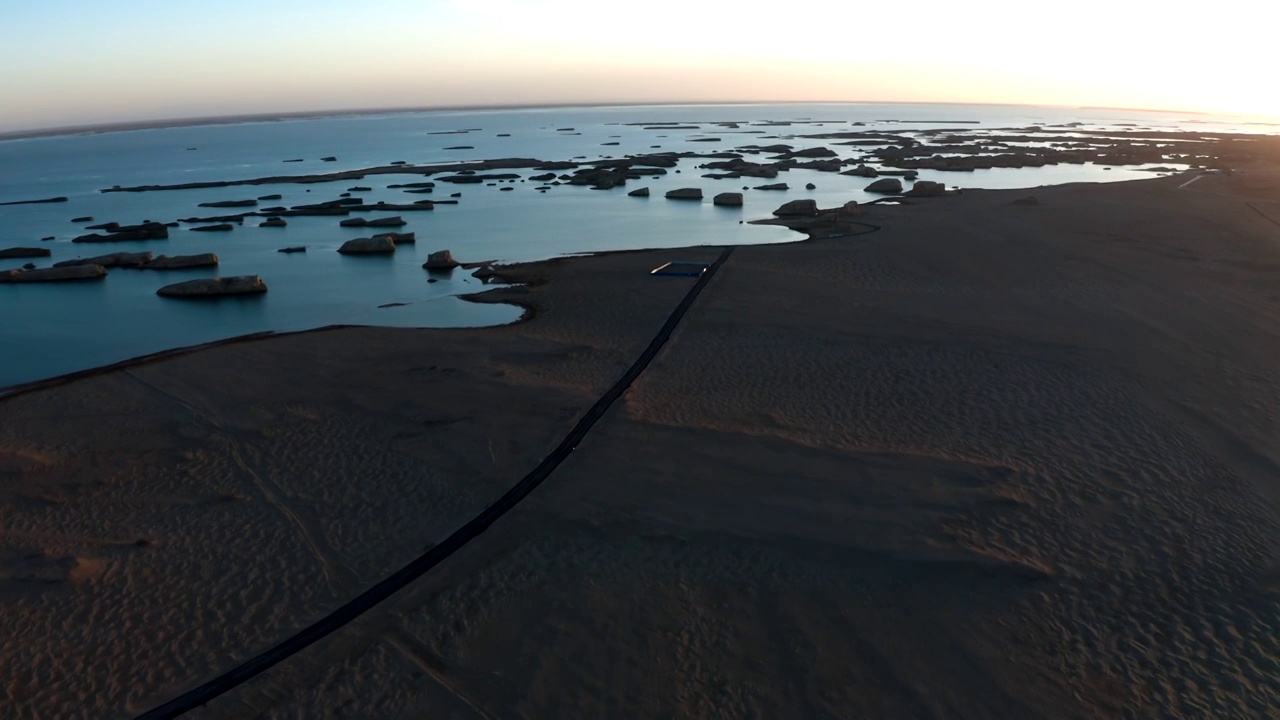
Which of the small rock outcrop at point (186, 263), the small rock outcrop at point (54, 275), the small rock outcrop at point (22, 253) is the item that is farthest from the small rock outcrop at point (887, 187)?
the small rock outcrop at point (22, 253)

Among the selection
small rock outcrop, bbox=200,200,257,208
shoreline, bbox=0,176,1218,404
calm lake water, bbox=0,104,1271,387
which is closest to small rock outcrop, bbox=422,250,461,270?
calm lake water, bbox=0,104,1271,387

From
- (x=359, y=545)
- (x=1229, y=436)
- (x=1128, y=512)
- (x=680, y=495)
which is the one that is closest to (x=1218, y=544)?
(x=1128, y=512)

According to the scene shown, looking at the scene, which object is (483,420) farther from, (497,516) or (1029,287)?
(1029,287)

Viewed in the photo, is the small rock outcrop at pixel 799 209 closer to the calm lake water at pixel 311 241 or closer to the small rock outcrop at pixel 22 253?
the calm lake water at pixel 311 241

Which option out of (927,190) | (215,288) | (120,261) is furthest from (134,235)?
(927,190)

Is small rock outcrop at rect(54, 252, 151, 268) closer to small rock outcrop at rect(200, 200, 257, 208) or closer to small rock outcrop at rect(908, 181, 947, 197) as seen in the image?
small rock outcrop at rect(200, 200, 257, 208)
